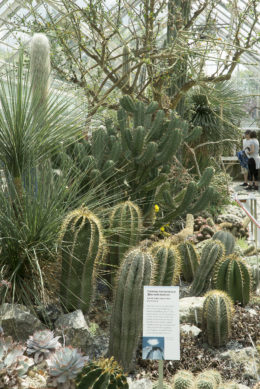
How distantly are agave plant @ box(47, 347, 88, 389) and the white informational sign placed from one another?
0.28 m

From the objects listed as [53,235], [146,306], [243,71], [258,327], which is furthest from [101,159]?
[243,71]

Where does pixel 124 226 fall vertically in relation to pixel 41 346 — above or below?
above

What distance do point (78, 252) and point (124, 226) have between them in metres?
0.63

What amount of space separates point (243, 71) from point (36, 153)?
14579 millimetres

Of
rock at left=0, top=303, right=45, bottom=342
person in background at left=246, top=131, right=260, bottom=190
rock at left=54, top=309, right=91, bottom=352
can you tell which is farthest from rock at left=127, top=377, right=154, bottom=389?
person in background at left=246, top=131, right=260, bottom=190

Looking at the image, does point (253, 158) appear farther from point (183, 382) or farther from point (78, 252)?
point (183, 382)

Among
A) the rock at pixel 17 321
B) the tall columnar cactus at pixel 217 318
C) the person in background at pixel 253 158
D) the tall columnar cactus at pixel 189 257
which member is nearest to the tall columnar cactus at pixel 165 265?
the tall columnar cactus at pixel 217 318

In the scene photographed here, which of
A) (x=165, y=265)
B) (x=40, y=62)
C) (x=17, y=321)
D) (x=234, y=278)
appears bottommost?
(x=234, y=278)

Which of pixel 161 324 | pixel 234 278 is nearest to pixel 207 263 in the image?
pixel 234 278

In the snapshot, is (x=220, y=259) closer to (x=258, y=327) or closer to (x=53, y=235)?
(x=258, y=327)

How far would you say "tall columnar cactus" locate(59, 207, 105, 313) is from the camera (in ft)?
8.87

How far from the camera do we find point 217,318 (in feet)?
9.84

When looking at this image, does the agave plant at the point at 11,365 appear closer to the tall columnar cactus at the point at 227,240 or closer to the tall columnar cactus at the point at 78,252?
the tall columnar cactus at the point at 78,252

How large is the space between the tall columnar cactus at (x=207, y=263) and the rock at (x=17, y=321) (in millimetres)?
1556
